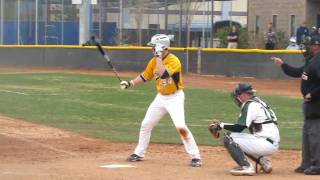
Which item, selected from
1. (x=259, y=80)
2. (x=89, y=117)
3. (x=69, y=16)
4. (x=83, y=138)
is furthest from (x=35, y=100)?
(x=69, y=16)

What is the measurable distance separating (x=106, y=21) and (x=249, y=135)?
34027 millimetres

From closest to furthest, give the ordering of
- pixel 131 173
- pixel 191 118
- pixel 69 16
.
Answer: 1. pixel 131 173
2. pixel 191 118
3. pixel 69 16

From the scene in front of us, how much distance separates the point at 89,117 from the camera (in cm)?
1789

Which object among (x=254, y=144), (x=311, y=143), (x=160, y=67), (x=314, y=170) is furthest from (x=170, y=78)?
(x=314, y=170)

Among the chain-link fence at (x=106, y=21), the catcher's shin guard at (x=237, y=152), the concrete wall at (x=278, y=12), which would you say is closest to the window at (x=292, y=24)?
the concrete wall at (x=278, y=12)

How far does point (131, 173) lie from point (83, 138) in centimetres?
441

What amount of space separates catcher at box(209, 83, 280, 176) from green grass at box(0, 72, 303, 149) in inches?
148

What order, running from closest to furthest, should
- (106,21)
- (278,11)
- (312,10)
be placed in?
(312,10) < (106,21) < (278,11)

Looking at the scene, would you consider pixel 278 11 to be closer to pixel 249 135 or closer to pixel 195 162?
pixel 195 162

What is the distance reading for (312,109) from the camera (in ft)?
31.9

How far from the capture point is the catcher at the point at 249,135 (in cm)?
948

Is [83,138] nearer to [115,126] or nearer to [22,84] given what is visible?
[115,126]

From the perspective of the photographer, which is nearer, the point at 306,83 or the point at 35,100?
the point at 306,83

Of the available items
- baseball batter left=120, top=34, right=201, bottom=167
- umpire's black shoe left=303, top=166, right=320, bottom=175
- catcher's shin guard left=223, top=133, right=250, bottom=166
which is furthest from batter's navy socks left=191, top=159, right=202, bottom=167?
umpire's black shoe left=303, top=166, right=320, bottom=175
